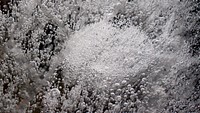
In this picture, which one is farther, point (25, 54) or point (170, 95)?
point (25, 54)

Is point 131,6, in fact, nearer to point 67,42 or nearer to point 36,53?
point 67,42

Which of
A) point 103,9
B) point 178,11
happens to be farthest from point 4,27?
point 178,11

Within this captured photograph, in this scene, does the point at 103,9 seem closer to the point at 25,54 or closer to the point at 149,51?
the point at 149,51

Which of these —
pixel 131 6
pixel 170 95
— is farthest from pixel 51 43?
pixel 170 95

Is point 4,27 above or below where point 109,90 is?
above

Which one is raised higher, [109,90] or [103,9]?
[103,9]

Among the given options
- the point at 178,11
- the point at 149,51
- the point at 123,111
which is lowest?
the point at 123,111
